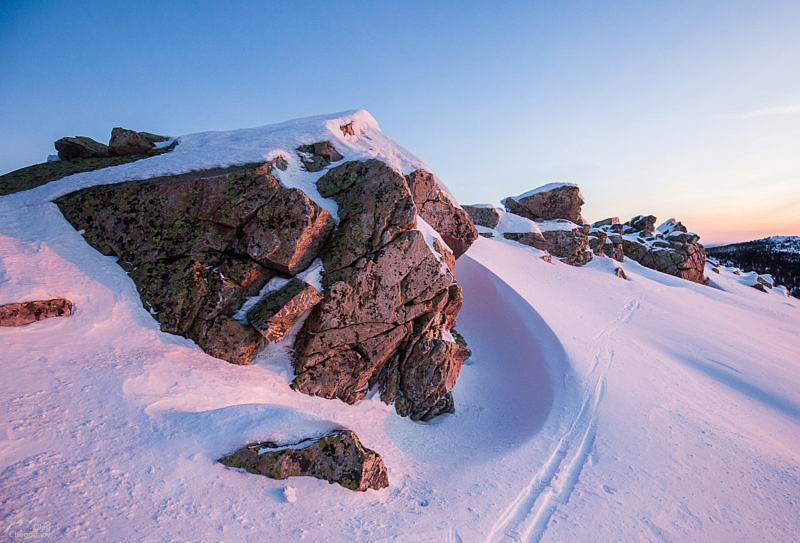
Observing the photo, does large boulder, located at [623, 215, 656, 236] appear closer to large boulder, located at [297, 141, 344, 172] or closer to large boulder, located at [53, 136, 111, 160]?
large boulder, located at [297, 141, 344, 172]

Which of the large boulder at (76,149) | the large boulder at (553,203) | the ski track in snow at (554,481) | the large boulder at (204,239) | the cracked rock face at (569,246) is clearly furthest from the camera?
the large boulder at (553,203)

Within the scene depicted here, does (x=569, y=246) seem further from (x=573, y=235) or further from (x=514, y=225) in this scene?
(x=514, y=225)

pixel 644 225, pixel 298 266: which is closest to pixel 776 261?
pixel 644 225

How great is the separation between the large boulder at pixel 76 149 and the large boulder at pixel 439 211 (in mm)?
10571

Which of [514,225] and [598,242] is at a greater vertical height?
[514,225]

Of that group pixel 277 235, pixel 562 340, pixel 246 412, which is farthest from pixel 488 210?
pixel 246 412

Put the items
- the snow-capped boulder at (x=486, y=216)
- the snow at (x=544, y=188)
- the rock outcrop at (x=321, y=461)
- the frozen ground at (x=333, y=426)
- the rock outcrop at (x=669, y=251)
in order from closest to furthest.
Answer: the frozen ground at (x=333, y=426) < the rock outcrop at (x=321, y=461) < the snow-capped boulder at (x=486, y=216) < the snow at (x=544, y=188) < the rock outcrop at (x=669, y=251)

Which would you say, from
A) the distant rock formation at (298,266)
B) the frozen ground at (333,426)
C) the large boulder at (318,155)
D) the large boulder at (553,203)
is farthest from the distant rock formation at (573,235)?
the distant rock formation at (298,266)

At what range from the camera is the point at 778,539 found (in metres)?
5.79

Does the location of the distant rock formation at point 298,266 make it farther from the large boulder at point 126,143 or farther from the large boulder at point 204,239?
the large boulder at point 126,143

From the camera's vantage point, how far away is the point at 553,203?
29312 millimetres

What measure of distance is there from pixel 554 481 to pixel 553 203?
27.0 m

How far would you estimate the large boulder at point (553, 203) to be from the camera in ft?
95.1

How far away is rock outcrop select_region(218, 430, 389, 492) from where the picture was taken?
5105mm
